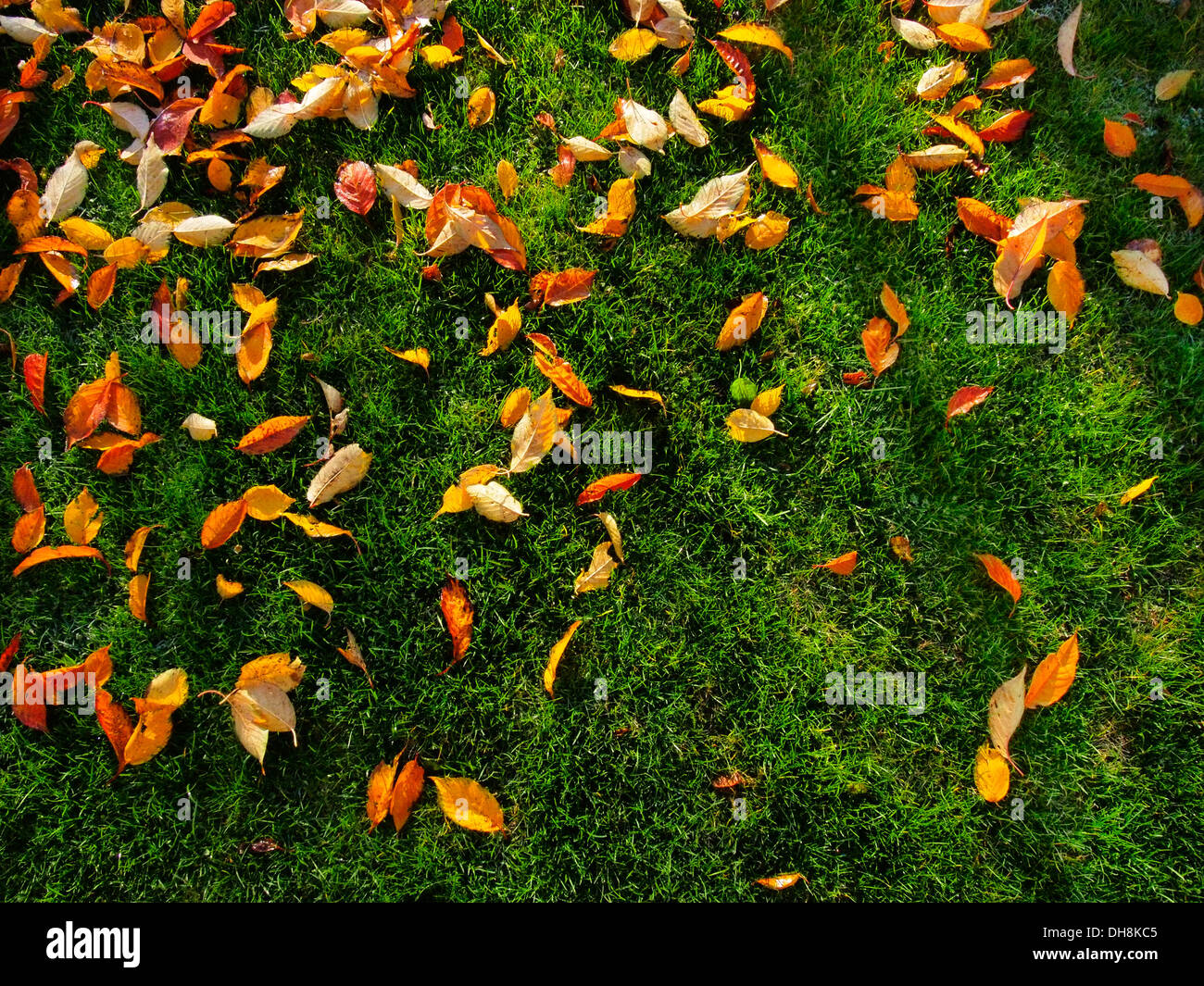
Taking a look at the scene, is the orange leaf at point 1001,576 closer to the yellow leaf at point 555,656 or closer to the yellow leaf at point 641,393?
the yellow leaf at point 641,393

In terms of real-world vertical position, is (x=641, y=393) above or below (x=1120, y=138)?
below

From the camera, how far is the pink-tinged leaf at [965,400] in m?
2.60

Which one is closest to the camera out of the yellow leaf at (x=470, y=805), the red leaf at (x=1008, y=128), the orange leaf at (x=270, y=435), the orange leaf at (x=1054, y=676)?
the yellow leaf at (x=470, y=805)

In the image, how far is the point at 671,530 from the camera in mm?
2533

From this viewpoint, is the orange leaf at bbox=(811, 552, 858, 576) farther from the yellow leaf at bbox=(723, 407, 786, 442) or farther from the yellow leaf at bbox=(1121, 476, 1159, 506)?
the yellow leaf at bbox=(1121, 476, 1159, 506)

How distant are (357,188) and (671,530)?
168 cm

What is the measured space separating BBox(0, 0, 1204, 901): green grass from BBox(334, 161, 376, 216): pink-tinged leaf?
0.06m

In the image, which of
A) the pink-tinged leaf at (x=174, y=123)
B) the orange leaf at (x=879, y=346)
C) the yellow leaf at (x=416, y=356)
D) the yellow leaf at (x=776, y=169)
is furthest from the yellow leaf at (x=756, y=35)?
the pink-tinged leaf at (x=174, y=123)

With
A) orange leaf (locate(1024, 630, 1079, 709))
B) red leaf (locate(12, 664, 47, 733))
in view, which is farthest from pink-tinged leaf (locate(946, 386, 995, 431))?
red leaf (locate(12, 664, 47, 733))

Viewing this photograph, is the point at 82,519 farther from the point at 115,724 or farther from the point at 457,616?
the point at 457,616

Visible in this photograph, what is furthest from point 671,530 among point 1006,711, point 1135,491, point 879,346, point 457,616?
point 1135,491

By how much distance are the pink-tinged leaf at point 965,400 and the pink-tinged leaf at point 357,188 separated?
2193 millimetres

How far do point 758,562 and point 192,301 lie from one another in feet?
7.21
